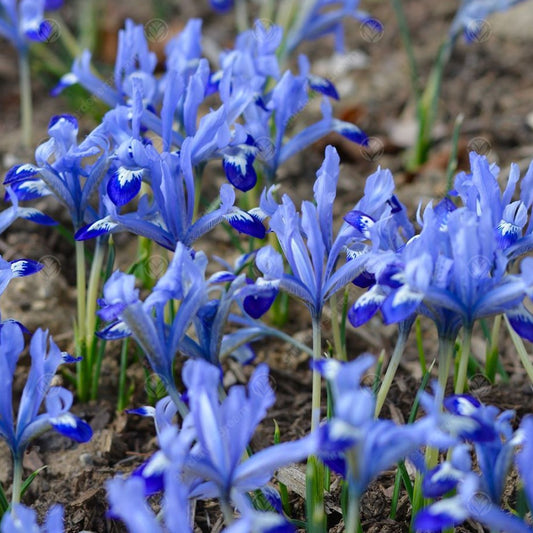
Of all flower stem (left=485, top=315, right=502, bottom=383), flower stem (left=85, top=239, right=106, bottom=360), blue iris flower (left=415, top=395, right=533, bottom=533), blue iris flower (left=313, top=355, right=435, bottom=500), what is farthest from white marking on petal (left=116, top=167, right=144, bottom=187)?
flower stem (left=485, top=315, right=502, bottom=383)

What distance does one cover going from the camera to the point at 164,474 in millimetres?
1939

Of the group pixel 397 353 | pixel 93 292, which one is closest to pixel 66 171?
pixel 93 292

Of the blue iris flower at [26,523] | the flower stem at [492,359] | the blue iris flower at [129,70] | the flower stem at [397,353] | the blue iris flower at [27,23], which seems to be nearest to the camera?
the blue iris flower at [26,523]

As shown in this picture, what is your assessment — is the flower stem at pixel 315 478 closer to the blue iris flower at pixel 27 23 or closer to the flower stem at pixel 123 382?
the flower stem at pixel 123 382

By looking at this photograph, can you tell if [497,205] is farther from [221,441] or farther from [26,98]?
[26,98]

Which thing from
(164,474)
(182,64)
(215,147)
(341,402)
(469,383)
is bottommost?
(469,383)

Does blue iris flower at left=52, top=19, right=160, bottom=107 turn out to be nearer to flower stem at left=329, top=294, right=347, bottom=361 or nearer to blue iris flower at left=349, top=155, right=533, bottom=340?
flower stem at left=329, top=294, right=347, bottom=361

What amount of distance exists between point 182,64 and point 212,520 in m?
1.81

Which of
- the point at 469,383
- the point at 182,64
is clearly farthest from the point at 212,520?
the point at 182,64

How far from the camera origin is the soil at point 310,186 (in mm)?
2881

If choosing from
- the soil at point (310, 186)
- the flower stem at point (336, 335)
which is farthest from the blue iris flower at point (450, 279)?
the soil at point (310, 186)

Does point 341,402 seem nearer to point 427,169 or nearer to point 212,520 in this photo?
point 212,520

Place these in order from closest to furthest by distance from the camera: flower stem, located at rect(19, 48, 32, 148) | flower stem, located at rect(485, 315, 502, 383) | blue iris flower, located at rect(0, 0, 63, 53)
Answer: flower stem, located at rect(485, 315, 502, 383) → blue iris flower, located at rect(0, 0, 63, 53) → flower stem, located at rect(19, 48, 32, 148)

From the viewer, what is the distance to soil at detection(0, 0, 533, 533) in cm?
288
